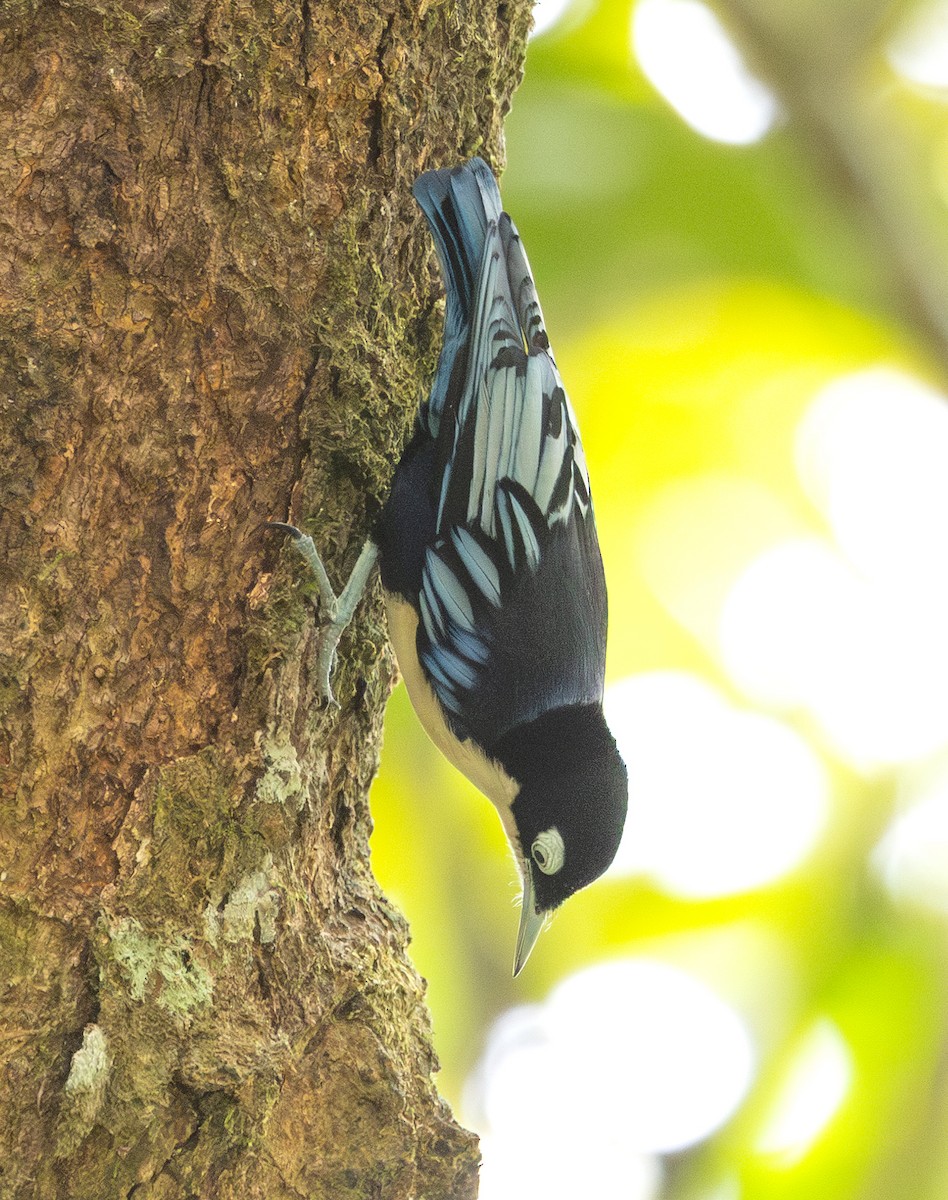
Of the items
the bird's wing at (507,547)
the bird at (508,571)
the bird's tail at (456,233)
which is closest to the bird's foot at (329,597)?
the bird at (508,571)

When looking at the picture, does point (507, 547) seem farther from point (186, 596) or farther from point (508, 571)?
point (186, 596)

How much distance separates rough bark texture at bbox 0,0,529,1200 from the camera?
2.23m

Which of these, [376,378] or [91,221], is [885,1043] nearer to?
[376,378]

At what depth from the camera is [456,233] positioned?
2.82 meters

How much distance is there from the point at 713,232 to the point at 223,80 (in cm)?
219

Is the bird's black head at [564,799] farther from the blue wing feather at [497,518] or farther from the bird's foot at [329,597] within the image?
the bird's foot at [329,597]

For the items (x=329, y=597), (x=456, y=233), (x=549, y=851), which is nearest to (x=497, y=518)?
(x=329, y=597)

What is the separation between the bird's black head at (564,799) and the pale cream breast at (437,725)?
52 millimetres

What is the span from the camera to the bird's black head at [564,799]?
3.00 meters

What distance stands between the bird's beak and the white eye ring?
9 centimetres

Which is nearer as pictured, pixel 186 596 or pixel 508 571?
pixel 186 596

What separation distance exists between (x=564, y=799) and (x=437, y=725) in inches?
16.5

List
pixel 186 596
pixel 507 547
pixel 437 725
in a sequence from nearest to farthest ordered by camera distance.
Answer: pixel 186 596 → pixel 507 547 → pixel 437 725

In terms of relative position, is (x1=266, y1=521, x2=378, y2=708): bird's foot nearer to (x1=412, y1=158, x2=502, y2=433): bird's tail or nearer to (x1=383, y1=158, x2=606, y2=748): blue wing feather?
(x1=383, y1=158, x2=606, y2=748): blue wing feather
